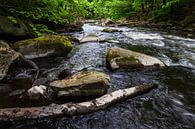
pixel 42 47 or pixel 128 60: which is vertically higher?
pixel 42 47

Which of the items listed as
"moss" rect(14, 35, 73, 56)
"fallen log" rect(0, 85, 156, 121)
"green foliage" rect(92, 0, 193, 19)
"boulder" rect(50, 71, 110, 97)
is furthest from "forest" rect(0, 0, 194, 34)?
"fallen log" rect(0, 85, 156, 121)

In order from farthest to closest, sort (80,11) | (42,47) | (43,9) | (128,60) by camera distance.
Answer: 1. (80,11)
2. (42,47)
3. (43,9)
4. (128,60)

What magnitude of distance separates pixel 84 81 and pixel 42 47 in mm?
3476

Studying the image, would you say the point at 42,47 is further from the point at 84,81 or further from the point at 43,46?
the point at 84,81

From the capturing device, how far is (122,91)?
516 cm

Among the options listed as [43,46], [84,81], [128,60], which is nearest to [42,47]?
[43,46]

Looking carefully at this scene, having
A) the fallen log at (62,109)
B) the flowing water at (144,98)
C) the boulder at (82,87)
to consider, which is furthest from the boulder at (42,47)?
the fallen log at (62,109)

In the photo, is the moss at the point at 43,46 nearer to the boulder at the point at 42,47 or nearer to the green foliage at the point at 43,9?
the boulder at the point at 42,47

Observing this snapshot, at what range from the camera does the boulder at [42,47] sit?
8047mm

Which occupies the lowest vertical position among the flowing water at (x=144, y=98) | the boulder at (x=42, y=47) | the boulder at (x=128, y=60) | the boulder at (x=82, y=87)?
the flowing water at (x=144, y=98)

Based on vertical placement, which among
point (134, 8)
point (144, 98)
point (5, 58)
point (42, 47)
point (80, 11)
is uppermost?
point (80, 11)

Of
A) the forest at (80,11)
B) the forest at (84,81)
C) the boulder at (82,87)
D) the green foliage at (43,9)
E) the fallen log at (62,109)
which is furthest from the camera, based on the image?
the forest at (80,11)

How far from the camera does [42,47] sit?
823 cm

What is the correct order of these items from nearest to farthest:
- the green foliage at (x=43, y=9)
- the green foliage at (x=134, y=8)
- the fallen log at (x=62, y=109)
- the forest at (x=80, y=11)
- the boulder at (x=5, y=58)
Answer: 1. the fallen log at (x=62, y=109)
2. the boulder at (x=5, y=58)
3. the green foliage at (x=43, y=9)
4. the forest at (x=80, y=11)
5. the green foliage at (x=134, y=8)
